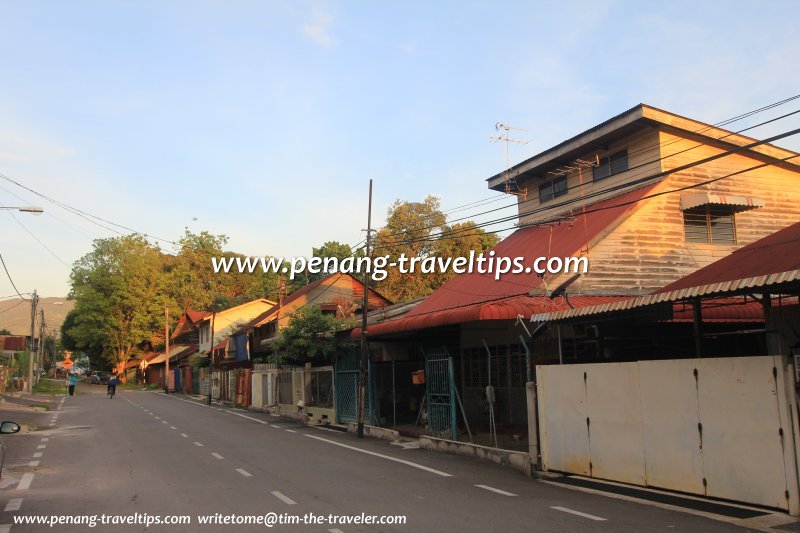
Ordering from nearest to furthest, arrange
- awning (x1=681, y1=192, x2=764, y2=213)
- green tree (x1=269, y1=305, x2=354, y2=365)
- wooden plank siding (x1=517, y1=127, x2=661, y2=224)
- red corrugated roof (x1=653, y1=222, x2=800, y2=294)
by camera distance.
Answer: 1. red corrugated roof (x1=653, y1=222, x2=800, y2=294)
2. awning (x1=681, y1=192, x2=764, y2=213)
3. wooden plank siding (x1=517, y1=127, x2=661, y2=224)
4. green tree (x1=269, y1=305, x2=354, y2=365)

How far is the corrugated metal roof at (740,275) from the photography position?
30.4ft

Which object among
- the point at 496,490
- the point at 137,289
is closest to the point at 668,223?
the point at 496,490

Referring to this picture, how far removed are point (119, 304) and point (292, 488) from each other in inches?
2662

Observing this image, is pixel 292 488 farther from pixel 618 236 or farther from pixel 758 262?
pixel 618 236

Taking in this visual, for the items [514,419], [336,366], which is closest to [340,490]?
[514,419]

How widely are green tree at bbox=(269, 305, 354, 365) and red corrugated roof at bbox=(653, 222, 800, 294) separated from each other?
46.5ft

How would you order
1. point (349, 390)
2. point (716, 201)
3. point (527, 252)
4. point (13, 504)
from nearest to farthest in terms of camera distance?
point (13, 504)
point (716, 201)
point (527, 252)
point (349, 390)

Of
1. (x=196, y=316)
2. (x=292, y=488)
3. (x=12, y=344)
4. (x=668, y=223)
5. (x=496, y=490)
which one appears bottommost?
(x=496, y=490)

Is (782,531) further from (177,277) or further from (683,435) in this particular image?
(177,277)

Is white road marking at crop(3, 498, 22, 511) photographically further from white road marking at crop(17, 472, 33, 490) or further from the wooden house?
the wooden house

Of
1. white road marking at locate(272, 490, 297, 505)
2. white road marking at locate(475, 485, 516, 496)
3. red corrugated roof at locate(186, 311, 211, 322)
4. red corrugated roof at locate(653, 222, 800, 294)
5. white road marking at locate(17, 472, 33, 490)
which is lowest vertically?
white road marking at locate(475, 485, 516, 496)

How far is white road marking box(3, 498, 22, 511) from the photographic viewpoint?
8.97m

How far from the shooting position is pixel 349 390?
76.3 feet

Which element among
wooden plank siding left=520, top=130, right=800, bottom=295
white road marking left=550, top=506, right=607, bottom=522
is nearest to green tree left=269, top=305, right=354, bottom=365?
wooden plank siding left=520, top=130, right=800, bottom=295
